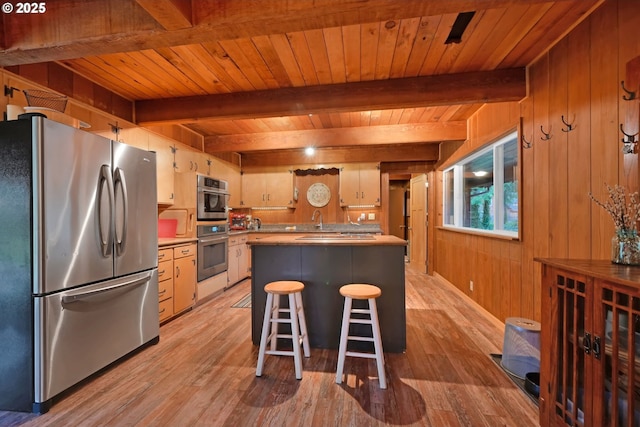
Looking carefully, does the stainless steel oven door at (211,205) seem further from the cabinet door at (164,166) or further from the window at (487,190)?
the window at (487,190)

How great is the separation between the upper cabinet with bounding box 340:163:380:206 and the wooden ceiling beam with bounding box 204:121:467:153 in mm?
1142

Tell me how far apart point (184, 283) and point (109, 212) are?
1522 millimetres

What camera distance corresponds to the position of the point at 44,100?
2.01 metres

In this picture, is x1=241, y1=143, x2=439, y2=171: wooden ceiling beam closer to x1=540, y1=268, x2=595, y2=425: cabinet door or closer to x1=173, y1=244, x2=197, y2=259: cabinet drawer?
x1=173, y1=244, x2=197, y2=259: cabinet drawer

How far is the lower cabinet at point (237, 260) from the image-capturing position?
15.2 feet

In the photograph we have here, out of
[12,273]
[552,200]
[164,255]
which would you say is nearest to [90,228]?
[12,273]

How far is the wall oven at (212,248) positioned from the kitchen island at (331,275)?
1.43m

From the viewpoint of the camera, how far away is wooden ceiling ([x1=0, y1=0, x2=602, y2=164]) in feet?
5.24

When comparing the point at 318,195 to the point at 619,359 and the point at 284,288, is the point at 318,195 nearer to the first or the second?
the point at 284,288

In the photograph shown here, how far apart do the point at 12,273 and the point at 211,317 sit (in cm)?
191

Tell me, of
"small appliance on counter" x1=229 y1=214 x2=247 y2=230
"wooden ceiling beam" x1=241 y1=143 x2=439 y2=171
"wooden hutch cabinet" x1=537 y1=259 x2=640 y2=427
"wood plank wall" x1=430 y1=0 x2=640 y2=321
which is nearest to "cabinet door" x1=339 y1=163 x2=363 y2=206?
"wooden ceiling beam" x1=241 y1=143 x2=439 y2=171

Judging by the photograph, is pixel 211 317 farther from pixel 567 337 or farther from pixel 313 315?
pixel 567 337

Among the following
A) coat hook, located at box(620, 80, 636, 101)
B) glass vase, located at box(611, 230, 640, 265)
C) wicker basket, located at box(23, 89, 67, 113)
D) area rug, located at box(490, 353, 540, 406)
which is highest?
wicker basket, located at box(23, 89, 67, 113)

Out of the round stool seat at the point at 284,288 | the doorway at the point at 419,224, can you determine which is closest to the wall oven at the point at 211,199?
the round stool seat at the point at 284,288
